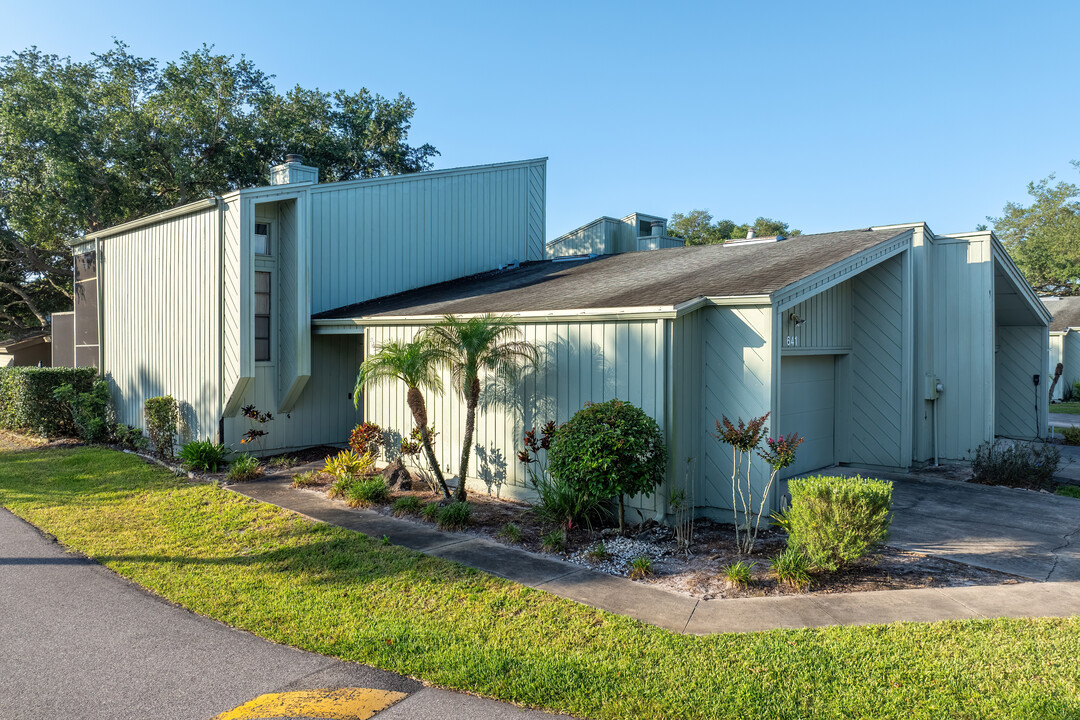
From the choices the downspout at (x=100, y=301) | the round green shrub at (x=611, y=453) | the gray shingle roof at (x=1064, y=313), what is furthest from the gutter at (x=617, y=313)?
the gray shingle roof at (x=1064, y=313)

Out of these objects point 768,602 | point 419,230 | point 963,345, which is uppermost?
point 419,230

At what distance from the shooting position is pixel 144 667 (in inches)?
175

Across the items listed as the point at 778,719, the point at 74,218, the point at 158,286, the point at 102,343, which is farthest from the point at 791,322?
the point at 74,218

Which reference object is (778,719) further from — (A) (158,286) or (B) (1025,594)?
(A) (158,286)

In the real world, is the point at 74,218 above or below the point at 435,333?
above

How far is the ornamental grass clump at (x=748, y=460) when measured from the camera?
6.52 meters

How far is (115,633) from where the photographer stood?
5.05m

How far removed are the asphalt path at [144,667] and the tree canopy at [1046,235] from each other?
1766 inches

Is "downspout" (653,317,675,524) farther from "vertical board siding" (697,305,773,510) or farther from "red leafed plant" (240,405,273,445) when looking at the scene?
"red leafed plant" (240,405,273,445)

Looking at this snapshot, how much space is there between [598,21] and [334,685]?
16249mm

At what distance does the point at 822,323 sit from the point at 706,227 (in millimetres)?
40857

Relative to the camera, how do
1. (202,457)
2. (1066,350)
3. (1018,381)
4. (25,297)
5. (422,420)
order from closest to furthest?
(422,420) < (202,457) < (1018,381) < (1066,350) < (25,297)

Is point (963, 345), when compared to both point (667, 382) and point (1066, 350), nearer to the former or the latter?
point (667, 382)

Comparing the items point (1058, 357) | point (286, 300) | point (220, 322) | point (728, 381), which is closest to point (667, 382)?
point (728, 381)
